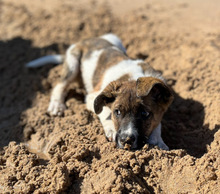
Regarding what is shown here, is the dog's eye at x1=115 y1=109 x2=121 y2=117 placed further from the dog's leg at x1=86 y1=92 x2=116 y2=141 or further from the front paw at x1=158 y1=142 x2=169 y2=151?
the front paw at x1=158 y1=142 x2=169 y2=151

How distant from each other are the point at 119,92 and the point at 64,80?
87.2 inches

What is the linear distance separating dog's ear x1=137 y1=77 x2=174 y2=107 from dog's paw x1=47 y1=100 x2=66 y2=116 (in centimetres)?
195

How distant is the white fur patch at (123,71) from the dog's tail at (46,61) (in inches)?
81.8

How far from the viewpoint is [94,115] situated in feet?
18.4

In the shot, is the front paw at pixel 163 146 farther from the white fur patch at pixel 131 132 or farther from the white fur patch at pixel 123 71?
the white fur patch at pixel 123 71

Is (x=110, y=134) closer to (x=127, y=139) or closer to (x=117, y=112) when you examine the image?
(x=117, y=112)

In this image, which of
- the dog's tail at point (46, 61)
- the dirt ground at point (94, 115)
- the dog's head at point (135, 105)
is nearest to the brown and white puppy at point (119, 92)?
the dog's head at point (135, 105)

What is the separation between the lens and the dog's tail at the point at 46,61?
7.53 m

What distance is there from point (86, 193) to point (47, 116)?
248 centimetres

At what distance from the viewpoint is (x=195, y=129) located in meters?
5.38

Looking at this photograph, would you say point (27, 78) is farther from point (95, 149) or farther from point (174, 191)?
point (174, 191)

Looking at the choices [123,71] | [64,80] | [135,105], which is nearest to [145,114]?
[135,105]

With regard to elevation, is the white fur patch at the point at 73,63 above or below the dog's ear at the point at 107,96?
below

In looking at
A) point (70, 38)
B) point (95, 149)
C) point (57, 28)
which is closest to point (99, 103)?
point (95, 149)
